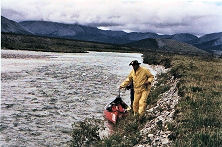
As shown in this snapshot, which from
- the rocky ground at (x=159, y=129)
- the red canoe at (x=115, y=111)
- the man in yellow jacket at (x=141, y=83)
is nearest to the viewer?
the rocky ground at (x=159, y=129)

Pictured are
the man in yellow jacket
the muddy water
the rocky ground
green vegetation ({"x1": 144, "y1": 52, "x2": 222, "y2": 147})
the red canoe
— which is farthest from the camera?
the red canoe

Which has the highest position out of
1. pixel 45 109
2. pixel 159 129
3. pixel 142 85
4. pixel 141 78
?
pixel 141 78

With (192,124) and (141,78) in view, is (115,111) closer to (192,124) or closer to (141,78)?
(141,78)

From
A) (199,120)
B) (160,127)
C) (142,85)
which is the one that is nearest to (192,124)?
(199,120)

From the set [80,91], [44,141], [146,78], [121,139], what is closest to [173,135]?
[121,139]

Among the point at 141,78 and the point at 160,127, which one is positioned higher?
the point at 141,78

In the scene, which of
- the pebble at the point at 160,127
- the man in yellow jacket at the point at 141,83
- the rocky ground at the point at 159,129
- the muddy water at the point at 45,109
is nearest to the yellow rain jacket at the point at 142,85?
the man in yellow jacket at the point at 141,83

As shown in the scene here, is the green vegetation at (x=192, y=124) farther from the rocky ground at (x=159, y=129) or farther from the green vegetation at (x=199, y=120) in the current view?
the rocky ground at (x=159, y=129)

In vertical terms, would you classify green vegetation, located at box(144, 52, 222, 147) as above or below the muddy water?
above

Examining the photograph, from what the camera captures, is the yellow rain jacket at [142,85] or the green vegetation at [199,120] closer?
the green vegetation at [199,120]

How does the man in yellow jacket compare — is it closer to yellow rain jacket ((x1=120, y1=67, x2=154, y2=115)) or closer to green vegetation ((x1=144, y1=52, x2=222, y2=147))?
yellow rain jacket ((x1=120, y1=67, x2=154, y2=115))

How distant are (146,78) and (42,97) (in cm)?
1243

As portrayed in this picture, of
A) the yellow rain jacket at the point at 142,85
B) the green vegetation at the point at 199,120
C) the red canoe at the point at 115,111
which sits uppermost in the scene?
the yellow rain jacket at the point at 142,85

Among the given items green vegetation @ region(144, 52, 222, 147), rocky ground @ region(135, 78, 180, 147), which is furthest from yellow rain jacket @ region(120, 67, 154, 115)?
green vegetation @ region(144, 52, 222, 147)
